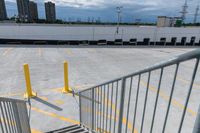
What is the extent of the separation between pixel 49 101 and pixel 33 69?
431 cm

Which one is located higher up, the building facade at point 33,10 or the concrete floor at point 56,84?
the building facade at point 33,10

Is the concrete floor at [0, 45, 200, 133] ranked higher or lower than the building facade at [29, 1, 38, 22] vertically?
lower

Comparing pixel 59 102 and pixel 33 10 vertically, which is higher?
pixel 33 10

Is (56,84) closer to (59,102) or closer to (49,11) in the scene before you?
(59,102)

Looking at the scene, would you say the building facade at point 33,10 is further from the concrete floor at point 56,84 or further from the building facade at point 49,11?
the concrete floor at point 56,84

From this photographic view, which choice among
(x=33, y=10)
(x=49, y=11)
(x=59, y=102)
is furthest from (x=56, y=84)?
(x=49, y=11)

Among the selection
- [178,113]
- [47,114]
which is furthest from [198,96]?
[47,114]

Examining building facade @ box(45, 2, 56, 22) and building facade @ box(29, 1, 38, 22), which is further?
building facade @ box(45, 2, 56, 22)

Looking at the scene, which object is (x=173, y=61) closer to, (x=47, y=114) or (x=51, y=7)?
(x=47, y=114)

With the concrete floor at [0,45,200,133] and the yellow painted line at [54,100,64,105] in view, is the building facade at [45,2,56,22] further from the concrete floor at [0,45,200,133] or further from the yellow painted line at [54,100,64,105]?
the yellow painted line at [54,100,64,105]

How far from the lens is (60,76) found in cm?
784

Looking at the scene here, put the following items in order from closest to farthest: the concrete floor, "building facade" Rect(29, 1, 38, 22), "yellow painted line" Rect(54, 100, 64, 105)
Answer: the concrete floor, "yellow painted line" Rect(54, 100, 64, 105), "building facade" Rect(29, 1, 38, 22)

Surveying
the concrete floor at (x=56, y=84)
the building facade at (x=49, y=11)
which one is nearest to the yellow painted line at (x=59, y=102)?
the concrete floor at (x=56, y=84)

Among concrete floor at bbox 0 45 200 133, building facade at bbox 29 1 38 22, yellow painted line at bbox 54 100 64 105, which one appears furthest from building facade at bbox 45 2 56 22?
yellow painted line at bbox 54 100 64 105
